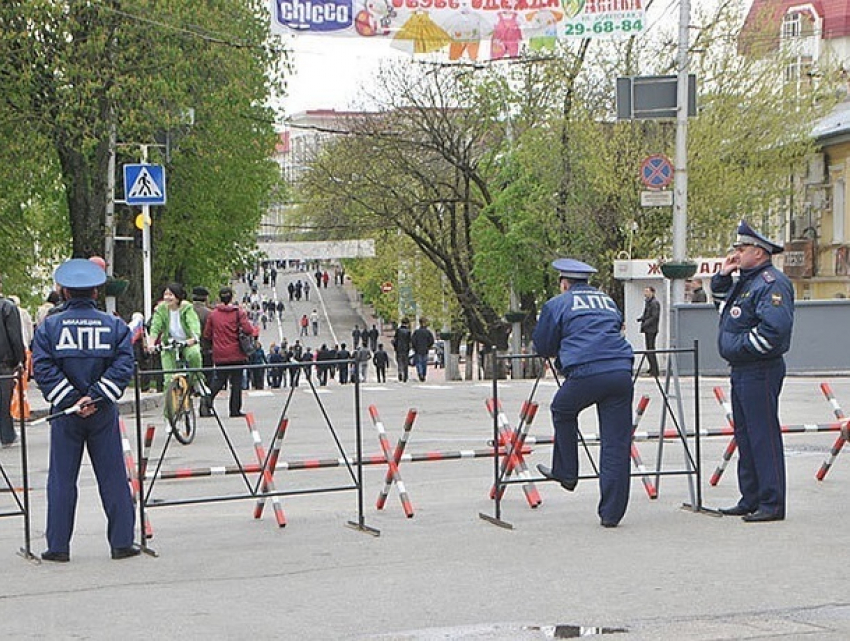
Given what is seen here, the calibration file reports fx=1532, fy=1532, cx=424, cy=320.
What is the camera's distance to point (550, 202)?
41.4 metres

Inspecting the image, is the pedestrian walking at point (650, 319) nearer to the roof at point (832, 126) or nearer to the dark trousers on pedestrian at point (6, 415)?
the dark trousers on pedestrian at point (6, 415)

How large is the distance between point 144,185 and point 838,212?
31.5 m

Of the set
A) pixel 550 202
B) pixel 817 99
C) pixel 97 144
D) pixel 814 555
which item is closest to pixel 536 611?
pixel 814 555

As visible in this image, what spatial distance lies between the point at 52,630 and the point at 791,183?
41.9 meters

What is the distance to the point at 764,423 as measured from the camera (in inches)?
409

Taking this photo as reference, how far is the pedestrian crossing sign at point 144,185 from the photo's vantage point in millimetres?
24562

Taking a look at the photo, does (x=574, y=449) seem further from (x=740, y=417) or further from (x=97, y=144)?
(x=97, y=144)

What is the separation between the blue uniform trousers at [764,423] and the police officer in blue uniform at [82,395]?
4.14m

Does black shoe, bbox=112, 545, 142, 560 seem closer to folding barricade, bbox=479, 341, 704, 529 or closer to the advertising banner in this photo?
folding barricade, bbox=479, 341, 704, 529

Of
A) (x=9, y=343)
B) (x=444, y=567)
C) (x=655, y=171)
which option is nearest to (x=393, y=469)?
(x=444, y=567)

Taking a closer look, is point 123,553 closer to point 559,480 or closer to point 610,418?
point 559,480

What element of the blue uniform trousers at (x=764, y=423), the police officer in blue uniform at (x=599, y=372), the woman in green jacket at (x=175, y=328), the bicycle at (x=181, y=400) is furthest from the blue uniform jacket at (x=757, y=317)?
the woman in green jacket at (x=175, y=328)

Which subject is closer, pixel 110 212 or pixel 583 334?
pixel 583 334

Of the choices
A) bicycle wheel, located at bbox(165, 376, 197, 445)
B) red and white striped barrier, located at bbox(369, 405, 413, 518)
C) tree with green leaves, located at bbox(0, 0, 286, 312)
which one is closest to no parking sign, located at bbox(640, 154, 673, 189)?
tree with green leaves, located at bbox(0, 0, 286, 312)
